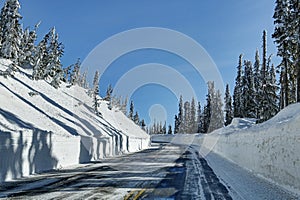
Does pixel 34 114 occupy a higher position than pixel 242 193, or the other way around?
pixel 34 114

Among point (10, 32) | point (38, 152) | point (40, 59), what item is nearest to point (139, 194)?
point (38, 152)

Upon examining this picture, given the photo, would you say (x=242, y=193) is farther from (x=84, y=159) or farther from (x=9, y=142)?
(x=84, y=159)

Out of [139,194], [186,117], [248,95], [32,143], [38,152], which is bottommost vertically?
[139,194]

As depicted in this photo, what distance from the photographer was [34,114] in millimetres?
20547

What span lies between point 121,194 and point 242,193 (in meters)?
3.80

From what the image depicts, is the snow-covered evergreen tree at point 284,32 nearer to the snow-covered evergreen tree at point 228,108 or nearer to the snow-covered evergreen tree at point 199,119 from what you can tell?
the snow-covered evergreen tree at point 228,108

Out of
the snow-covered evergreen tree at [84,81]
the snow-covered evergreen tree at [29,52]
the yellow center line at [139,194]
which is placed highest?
the snow-covered evergreen tree at [84,81]

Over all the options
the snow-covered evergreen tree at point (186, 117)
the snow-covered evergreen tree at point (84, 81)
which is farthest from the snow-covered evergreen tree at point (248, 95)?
the snow-covered evergreen tree at point (84, 81)

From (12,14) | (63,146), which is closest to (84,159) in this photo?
(63,146)

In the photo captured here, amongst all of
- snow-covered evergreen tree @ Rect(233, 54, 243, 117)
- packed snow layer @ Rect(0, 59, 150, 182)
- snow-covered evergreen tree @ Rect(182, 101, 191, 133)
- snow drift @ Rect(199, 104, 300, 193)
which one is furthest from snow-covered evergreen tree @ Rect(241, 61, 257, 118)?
snow-covered evergreen tree @ Rect(182, 101, 191, 133)

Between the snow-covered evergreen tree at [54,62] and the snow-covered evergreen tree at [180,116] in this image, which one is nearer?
the snow-covered evergreen tree at [54,62]

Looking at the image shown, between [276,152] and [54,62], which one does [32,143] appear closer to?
[276,152]

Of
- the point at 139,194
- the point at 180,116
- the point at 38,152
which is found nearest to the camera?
the point at 139,194

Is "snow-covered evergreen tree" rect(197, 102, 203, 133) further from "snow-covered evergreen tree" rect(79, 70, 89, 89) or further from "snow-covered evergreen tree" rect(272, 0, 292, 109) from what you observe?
"snow-covered evergreen tree" rect(272, 0, 292, 109)
